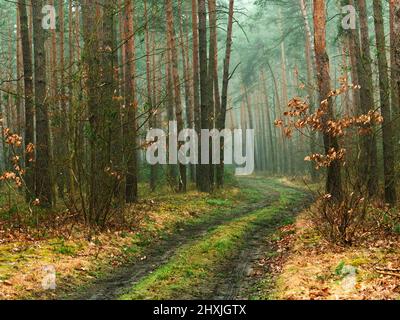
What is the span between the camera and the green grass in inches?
311

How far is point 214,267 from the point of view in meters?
9.70

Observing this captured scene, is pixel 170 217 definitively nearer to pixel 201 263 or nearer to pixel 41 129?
pixel 41 129

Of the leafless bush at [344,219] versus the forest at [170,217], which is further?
the leafless bush at [344,219]

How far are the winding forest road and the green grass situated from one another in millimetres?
78

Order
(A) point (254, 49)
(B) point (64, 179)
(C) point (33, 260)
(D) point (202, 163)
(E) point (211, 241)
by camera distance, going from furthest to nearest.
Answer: (A) point (254, 49) → (D) point (202, 163) → (B) point (64, 179) → (E) point (211, 241) → (C) point (33, 260)

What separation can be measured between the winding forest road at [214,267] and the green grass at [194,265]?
78 mm

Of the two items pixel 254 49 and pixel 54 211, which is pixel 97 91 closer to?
pixel 54 211

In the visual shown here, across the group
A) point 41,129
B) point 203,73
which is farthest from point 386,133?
point 41,129

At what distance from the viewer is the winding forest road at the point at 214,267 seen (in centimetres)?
804

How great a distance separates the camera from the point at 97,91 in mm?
11781

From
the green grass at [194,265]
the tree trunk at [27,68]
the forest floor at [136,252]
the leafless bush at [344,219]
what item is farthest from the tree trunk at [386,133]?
the tree trunk at [27,68]

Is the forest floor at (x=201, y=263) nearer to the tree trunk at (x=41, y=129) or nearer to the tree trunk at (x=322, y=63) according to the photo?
the tree trunk at (x=322, y=63)
